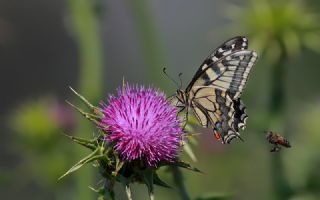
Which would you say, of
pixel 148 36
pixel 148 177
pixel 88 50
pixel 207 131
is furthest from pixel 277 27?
pixel 148 177

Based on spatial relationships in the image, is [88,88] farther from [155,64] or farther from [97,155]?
[97,155]

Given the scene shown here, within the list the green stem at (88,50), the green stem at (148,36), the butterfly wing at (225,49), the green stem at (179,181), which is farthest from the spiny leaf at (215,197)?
the green stem at (148,36)

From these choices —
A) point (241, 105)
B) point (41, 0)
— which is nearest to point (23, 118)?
point (241, 105)

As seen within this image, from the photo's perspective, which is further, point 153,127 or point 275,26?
point 275,26

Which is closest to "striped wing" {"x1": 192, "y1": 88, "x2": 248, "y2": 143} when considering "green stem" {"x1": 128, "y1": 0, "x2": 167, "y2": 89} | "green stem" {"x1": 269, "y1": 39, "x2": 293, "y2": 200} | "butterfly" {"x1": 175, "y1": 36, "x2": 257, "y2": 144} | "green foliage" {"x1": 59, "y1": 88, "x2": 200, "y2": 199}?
"butterfly" {"x1": 175, "y1": 36, "x2": 257, "y2": 144}

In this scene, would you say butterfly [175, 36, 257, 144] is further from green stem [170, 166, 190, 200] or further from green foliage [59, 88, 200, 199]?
green foliage [59, 88, 200, 199]

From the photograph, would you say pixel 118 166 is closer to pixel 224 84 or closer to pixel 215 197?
pixel 215 197

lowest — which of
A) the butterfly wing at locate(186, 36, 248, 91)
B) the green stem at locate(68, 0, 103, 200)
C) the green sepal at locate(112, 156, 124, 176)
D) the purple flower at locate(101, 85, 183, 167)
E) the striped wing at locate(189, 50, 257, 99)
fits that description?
the green sepal at locate(112, 156, 124, 176)
